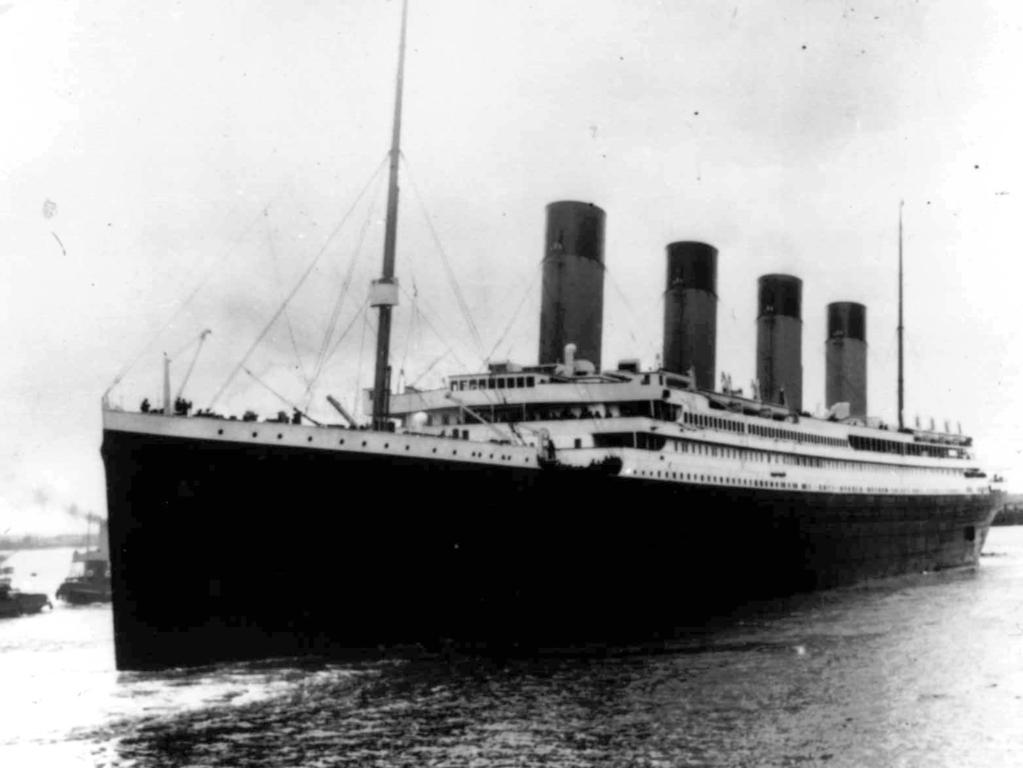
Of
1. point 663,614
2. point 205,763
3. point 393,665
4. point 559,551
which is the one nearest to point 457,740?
point 205,763

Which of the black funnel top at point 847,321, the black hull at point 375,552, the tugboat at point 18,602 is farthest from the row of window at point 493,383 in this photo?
the black funnel top at point 847,321

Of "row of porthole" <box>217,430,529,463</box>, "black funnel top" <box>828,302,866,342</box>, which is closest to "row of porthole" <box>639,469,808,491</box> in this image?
"row of porthole" <box>217,430,529,463</box>

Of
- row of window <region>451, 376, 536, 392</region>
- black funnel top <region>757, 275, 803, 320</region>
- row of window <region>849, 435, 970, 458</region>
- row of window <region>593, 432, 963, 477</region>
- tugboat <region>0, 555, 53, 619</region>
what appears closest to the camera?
row of window <region>593, 432, 963, 477</region>

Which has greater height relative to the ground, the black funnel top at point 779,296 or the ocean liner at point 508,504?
the black funnel top at point 779,296

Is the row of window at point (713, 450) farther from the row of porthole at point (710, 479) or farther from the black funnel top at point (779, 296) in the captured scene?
the black funnel top at point (779, 296)

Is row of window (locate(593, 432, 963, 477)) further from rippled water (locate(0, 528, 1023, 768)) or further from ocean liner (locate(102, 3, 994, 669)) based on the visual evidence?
rippled water (locate(0, 528, 1023, 768))

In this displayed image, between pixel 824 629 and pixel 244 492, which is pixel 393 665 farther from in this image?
pixel 824 629
